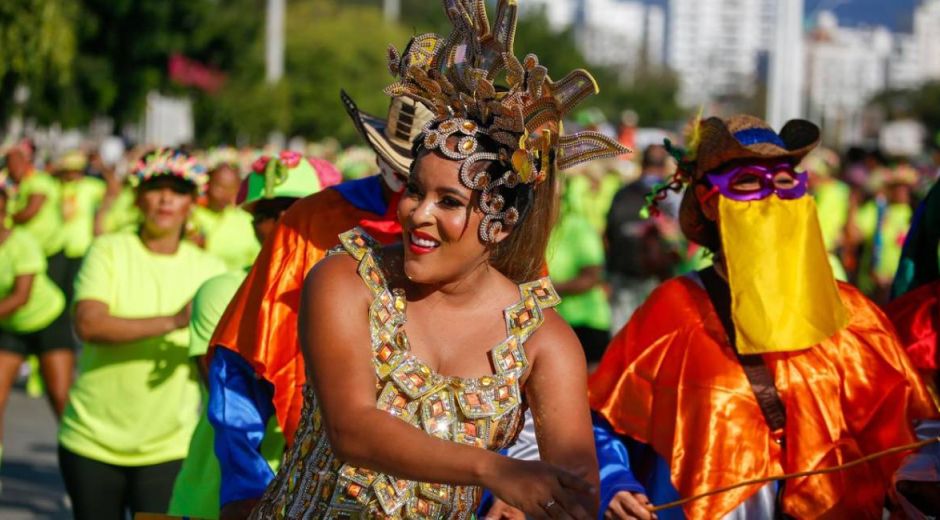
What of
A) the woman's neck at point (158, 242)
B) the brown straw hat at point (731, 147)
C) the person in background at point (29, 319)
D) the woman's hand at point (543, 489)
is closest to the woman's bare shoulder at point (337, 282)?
the woman's hand at point (543, 489)

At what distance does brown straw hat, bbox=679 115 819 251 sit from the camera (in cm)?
466

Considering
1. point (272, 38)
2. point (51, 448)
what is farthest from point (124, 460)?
point (272, 38)

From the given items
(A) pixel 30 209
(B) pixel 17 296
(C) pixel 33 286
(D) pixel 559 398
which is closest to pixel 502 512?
(D) pixel 559 398

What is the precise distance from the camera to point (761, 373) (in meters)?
4.53

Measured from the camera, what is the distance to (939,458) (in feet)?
13.7

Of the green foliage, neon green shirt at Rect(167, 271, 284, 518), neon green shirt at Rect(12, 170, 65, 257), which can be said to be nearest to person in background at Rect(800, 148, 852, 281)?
the green foliage

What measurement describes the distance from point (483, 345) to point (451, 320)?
0.09m

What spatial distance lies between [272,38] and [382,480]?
1150 inches

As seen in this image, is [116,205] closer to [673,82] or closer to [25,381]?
[25,381]

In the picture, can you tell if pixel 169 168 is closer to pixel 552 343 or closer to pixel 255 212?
pixel 255 212

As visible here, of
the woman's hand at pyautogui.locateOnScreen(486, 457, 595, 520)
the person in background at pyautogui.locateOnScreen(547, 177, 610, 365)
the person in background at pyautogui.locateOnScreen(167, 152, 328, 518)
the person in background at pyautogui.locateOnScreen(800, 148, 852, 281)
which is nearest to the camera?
the woman's hand at pyautogui.locateOnScreen(486, 457, 595, 520)

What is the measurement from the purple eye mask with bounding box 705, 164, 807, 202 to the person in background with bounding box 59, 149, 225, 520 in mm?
2452

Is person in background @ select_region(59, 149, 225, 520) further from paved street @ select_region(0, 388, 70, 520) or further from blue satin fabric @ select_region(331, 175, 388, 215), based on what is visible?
paved street @ select_region(0, 388, 70, 520)

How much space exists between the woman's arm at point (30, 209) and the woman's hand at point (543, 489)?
1003 cm
